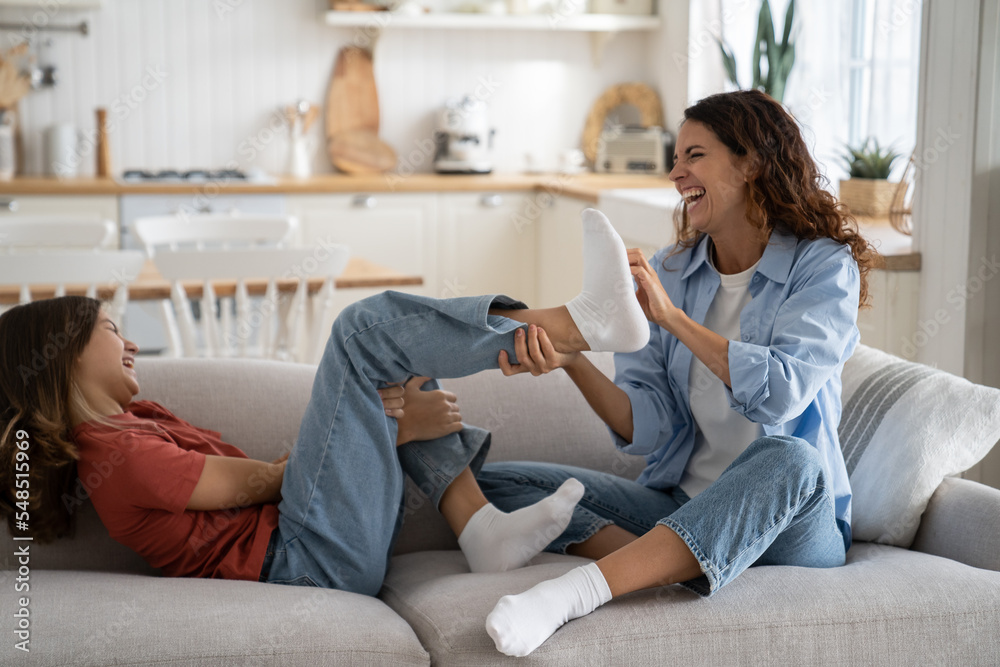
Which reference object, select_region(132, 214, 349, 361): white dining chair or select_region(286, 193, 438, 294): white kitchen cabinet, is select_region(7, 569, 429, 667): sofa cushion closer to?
select_region(132, 214, 349, 361): white dining chair

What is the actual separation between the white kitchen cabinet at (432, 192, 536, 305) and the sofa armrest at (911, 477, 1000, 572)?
2.81 metres

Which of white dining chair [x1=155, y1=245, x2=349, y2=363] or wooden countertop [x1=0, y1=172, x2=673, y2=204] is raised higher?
wooden countertop [x1=0, y1=172, x2=673, y2=204]

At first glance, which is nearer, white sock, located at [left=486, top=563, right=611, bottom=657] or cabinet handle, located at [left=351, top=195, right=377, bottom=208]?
white sock, located at [left=486, top=563, right=611, bottom=657]

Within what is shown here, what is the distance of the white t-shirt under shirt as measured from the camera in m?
1.58

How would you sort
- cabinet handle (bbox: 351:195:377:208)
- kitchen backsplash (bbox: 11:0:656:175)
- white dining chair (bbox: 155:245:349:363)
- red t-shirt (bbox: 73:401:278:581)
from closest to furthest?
red t-shirt (bbox: 73:401:278:581), white dining chair (bbox: 155:245:349:363), cabinet handle (bbox: 351:195:377:208), kitchen backsplash (bbox: 11:0:656:175)

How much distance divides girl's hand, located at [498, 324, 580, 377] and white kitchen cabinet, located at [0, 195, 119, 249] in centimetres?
284

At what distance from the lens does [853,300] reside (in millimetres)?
1458

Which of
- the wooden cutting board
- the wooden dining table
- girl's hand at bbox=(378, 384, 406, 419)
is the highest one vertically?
the wooden cutting board

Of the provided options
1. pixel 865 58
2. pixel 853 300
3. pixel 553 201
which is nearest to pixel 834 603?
pixel 853 300

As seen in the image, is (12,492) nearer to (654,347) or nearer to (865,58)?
(654,347)

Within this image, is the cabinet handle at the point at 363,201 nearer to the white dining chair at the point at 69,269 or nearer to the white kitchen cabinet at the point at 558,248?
the white kitchen cabinet at the point at 558,248

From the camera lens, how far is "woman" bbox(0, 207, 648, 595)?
1.43 meters

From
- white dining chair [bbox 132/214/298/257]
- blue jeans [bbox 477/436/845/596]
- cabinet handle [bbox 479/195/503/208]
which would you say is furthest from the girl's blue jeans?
cabinet handle [bbox 479/195/503/208]

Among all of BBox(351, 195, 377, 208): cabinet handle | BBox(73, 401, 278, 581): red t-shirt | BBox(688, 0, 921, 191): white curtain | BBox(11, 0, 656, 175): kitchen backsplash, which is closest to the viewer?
BBox(73, 401, 278, 581): red t-shirt
